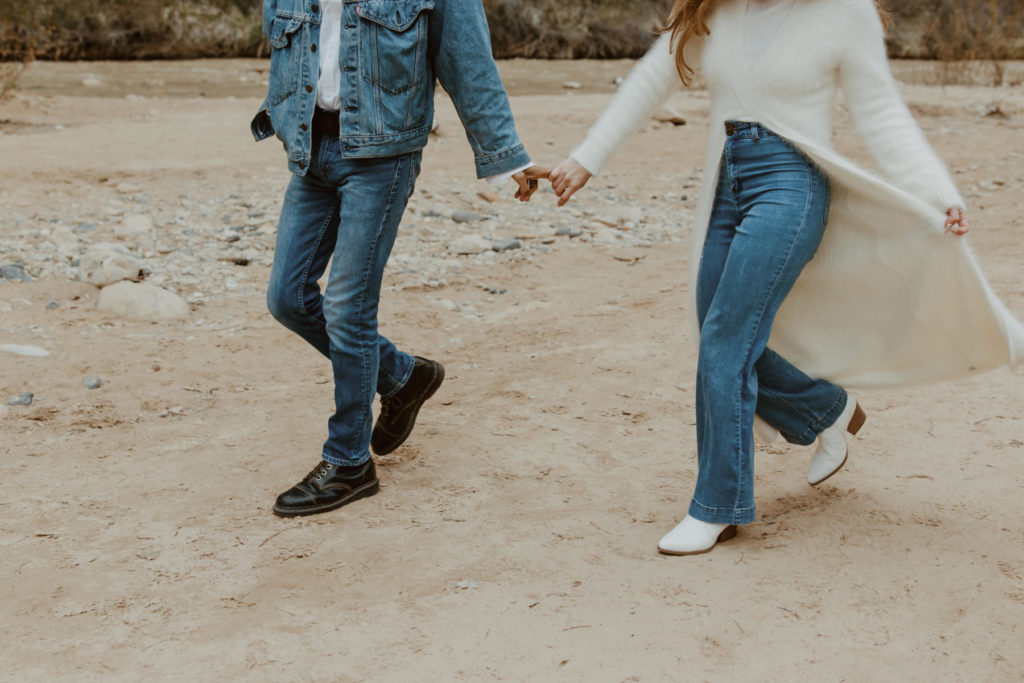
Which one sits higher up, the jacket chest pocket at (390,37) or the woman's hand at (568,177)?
the jacket chest pocket at (390,37)

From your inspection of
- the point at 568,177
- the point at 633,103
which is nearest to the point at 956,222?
the point at 633,103

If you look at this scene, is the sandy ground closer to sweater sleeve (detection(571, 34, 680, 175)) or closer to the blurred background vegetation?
sweater sleeve (detection(571, 34, 680, 175))

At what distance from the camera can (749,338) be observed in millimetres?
2967

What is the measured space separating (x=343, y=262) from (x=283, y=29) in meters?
0.68

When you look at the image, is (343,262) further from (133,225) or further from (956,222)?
(133,225)

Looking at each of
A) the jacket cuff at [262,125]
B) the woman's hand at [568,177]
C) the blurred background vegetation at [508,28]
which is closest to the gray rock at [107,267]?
the jacket cuff at [262,125]

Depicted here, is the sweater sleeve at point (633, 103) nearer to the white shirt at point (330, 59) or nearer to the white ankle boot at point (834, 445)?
the white shirt at point (330, 59)

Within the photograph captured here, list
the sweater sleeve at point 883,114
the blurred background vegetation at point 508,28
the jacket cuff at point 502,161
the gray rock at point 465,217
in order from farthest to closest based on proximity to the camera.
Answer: the blurred background vegetation at point 508,28 < the gray rock at point 465,217 < the jacket cuff at point 502,161 < the sweater sleeve at point 883,114

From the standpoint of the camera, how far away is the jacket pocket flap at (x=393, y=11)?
306 centimetres

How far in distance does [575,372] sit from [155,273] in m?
2.58

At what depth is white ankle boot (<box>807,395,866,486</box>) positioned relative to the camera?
3.36 m

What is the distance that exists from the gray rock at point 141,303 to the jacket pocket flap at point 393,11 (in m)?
2.91

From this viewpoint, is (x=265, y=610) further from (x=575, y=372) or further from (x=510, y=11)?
(x=510, y=11)

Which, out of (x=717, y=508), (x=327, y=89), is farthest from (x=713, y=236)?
(x=327, y=89)
